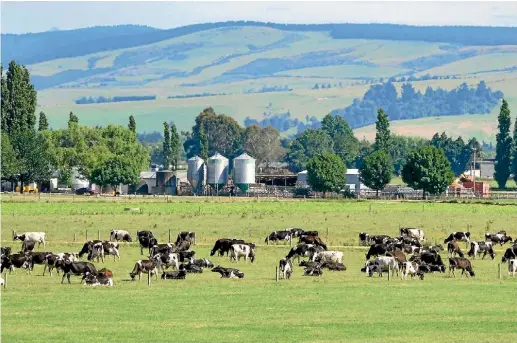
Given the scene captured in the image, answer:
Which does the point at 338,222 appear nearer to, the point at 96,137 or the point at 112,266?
the point at 112,266

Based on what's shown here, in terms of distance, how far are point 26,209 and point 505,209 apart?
1485 inches

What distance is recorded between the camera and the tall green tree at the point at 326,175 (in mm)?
146637

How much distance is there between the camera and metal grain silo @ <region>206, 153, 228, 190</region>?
16850cm

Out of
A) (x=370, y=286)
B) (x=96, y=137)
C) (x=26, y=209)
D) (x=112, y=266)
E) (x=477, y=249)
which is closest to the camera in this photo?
(x=370, y=286)

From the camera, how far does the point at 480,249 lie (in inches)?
2335

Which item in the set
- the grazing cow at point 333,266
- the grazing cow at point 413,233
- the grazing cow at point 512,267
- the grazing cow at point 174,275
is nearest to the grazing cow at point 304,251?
the grazing cow at point 333,266

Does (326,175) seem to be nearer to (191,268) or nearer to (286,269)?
(191,268)

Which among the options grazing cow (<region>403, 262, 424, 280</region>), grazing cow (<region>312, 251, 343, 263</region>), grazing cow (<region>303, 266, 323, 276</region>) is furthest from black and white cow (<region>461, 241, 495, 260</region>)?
grazing cow (<region>303, 266, 323, 276</region>)

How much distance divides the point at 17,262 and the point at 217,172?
392ft

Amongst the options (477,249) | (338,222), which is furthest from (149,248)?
(338,222)

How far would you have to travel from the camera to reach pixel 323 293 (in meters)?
43.3

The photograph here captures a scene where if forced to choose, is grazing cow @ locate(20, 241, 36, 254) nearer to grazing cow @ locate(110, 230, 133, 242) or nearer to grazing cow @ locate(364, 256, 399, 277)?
grazing cow @ locate(110, 230, 133, 242)

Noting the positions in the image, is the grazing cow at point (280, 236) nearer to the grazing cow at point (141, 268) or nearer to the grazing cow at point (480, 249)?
the grazing cow at point (480, 249)

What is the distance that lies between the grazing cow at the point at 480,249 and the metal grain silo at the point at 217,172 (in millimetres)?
109527
